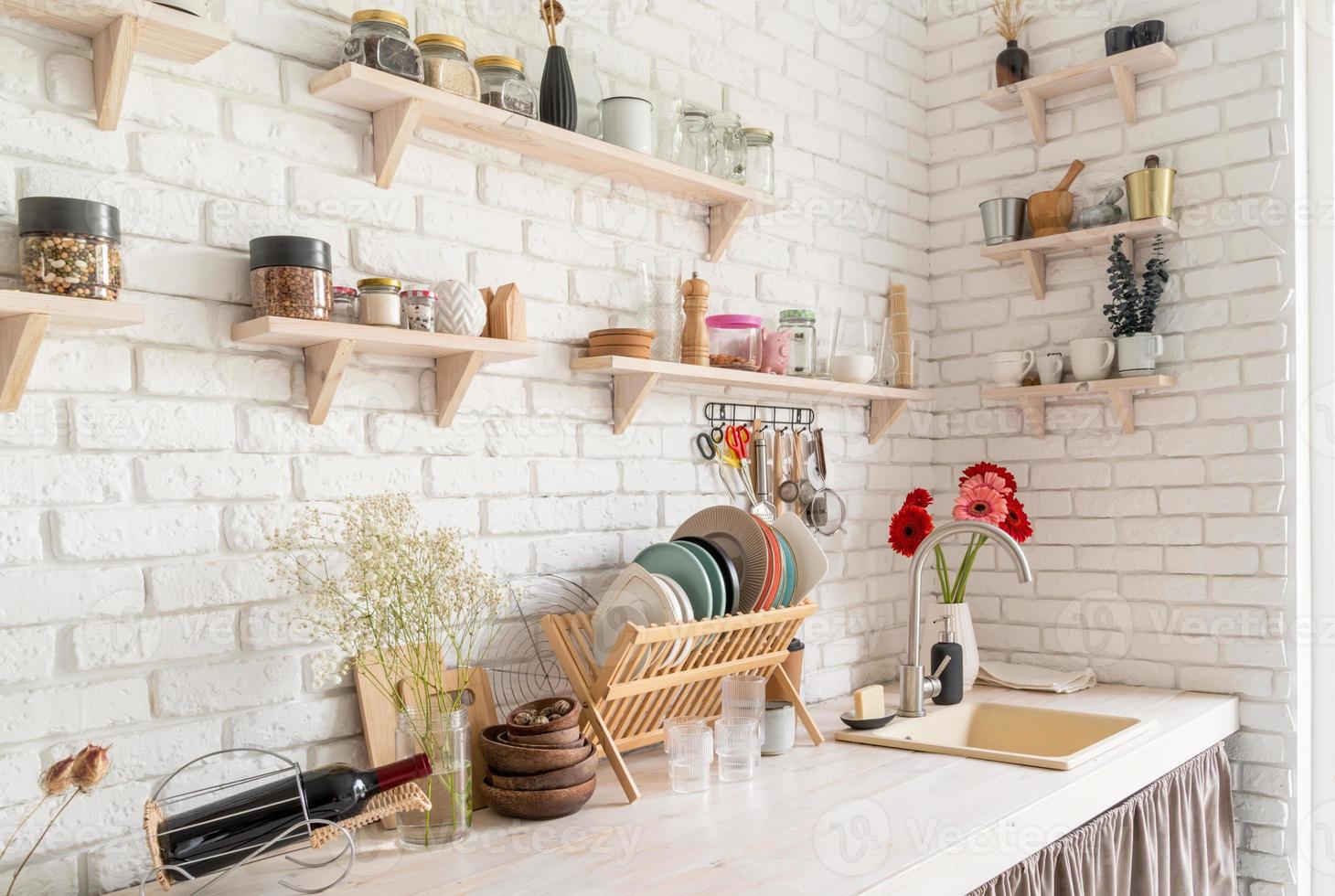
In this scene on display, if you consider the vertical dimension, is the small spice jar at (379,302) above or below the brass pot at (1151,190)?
below

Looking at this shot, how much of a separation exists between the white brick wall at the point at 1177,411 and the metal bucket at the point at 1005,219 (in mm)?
125

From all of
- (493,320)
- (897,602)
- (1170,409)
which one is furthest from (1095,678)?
(493,320)

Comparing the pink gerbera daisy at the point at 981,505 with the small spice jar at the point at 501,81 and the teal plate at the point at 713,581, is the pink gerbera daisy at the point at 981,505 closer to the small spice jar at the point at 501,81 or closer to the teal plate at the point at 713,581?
the teal plate at the point at 713,581

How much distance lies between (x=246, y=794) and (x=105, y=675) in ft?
0.84

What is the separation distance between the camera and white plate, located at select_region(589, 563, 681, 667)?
5.96 ft

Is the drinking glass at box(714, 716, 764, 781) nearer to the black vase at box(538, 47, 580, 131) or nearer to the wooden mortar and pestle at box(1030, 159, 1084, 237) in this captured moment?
the black vase at box(538, 47, 580, 131)

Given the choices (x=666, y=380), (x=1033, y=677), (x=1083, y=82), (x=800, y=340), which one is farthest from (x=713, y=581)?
(x=1083, y=82)

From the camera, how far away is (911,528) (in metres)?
2.49

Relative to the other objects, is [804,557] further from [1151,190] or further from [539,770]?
[1151,190]

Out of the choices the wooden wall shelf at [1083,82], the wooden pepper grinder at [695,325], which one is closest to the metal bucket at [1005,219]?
the wooden wall shelf at [1083,82]

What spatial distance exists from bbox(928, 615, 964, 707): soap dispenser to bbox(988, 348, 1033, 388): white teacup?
28.8 inches

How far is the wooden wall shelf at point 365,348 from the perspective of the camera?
1.48 meters

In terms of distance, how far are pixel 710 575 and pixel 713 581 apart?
1cm

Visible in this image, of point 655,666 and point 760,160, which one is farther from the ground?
point 760,160
